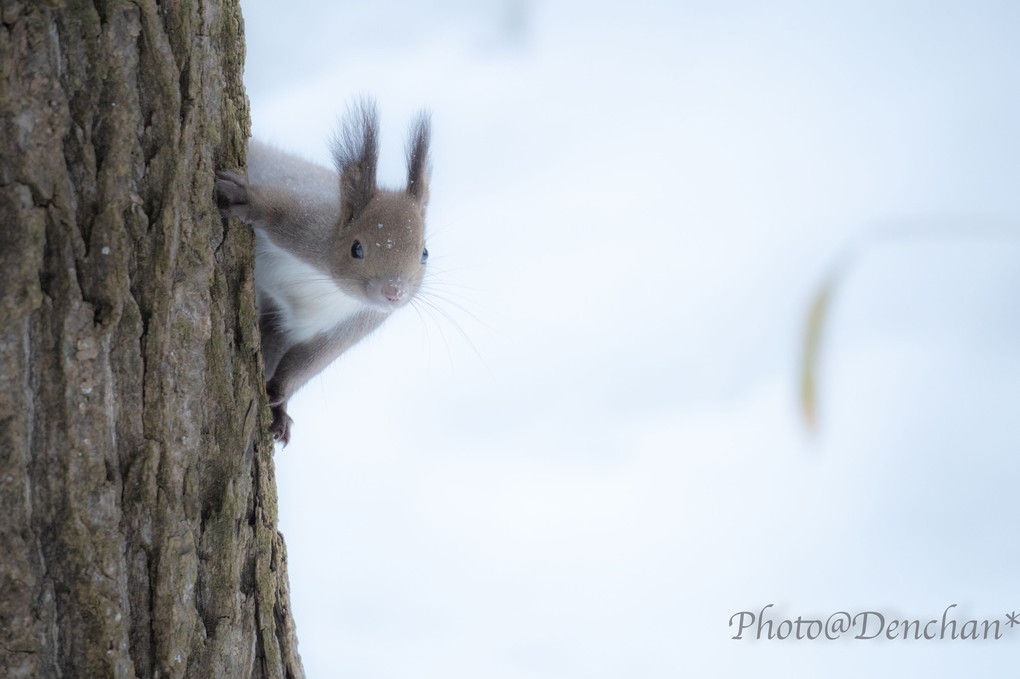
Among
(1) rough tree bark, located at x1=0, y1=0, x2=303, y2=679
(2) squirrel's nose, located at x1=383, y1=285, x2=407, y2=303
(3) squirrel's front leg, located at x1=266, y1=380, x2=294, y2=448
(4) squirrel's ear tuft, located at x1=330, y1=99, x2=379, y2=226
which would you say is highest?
(4) squirrel's ear tuft, located at x1=330, y1=99, x2=379, y2=226

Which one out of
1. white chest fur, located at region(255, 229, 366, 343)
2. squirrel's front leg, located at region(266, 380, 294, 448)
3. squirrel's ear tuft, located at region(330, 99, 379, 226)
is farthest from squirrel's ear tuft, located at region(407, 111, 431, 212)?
squirrel's front leg, located at region(266, 380, 294, 448)

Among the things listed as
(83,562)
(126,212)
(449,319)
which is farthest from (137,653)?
(449,319)

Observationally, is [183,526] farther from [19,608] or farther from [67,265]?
[67,265]

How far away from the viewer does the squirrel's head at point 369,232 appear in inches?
59.2

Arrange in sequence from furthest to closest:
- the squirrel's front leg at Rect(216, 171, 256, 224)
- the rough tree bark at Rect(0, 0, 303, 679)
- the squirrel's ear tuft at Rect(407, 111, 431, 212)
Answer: the squirrel's ear tuft at Rect(407, 111, 431, 212) < the squirrel's front leg at Rect(216, 171, 256, 224) < the rough tree bark at Rect(0, 0, 303, 679)

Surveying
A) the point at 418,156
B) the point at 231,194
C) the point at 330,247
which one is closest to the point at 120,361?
the point at 231,194

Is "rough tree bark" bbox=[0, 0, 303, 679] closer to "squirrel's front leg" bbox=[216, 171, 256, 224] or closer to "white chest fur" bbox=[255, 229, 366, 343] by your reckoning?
"squirrel's front leg" bbox=[216, 171, 256, 224]

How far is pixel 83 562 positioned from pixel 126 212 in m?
0.39

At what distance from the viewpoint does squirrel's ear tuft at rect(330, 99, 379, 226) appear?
1.46 meters

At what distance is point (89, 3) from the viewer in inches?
36.9

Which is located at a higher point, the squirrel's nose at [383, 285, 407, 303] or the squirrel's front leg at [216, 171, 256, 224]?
the squirrel's nose at [383, 285, 407, 303]

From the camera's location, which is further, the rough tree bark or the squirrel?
the squirrel

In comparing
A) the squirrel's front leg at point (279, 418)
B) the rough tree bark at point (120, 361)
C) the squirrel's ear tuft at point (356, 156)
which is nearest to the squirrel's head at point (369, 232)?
the squirrel's ear tuft at point (356, 156)

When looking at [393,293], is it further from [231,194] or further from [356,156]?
[231,194]
